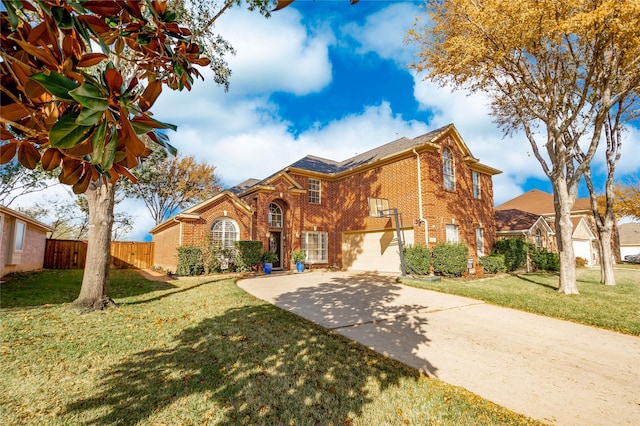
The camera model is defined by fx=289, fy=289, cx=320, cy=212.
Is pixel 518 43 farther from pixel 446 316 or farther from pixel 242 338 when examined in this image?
pixel 242 338

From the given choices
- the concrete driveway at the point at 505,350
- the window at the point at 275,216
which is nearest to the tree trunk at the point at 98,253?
the concrete driveway at the point at 505,350

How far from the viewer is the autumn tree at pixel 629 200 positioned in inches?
964

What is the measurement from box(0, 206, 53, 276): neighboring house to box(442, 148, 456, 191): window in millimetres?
19755

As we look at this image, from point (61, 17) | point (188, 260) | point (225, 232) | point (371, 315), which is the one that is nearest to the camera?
point (61, 17)

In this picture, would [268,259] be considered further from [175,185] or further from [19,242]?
[175,185]

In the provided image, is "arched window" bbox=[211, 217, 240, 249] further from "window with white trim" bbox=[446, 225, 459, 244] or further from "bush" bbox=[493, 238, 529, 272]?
"bush" bbox=[493, 238, 529, 272]

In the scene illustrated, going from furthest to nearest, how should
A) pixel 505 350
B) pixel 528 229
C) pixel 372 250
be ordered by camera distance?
pixel 528 229 → pixel 372 250 → pixel 505 350

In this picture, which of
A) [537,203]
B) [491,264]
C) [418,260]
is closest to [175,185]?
[418,260]

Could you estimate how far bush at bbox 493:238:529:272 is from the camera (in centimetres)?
1747

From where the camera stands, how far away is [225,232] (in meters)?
16.8

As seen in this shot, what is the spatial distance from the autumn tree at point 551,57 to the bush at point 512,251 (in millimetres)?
6644

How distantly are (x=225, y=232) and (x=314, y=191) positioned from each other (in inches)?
254

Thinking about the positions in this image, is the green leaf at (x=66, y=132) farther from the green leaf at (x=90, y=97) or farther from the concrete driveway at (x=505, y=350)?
the concrete driveway at (x=505, y=350)

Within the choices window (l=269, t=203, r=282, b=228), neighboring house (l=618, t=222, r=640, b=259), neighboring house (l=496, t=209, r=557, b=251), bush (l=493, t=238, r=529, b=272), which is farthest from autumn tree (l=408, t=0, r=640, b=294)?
neighboring house (l=618, t=222, r=640, b=259)
